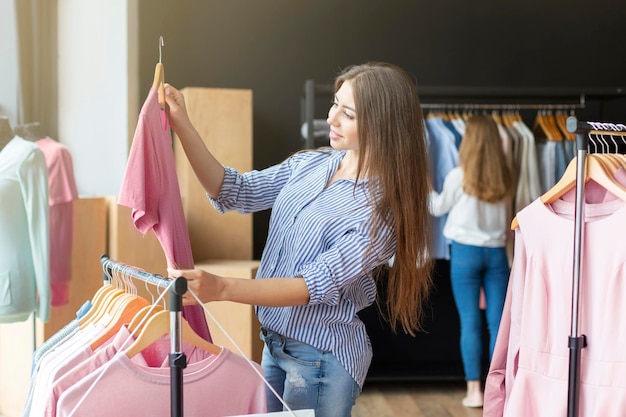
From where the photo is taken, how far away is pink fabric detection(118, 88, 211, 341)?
179cm

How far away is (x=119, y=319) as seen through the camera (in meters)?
1.70

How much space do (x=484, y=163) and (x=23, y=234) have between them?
7.89 feet

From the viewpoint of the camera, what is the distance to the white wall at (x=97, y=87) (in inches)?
118

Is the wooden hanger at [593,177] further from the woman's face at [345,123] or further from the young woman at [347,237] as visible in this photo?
the woman's face at [345,123]

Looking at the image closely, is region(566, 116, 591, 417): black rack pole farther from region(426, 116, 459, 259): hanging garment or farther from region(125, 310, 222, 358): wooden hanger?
region(426, 116, 459, 259): hanging garment

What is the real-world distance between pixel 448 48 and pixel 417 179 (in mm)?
3356

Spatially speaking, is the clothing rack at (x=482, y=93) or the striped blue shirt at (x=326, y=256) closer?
the striped blue shirt at (x=326, y=256)

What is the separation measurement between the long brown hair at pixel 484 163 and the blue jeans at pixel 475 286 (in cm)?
31

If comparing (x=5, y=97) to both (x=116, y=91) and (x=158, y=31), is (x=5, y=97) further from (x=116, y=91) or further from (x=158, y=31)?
(x=158, y=31)

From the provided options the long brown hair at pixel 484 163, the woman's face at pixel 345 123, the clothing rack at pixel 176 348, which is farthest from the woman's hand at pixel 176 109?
the long brown hair at pixel 484 163

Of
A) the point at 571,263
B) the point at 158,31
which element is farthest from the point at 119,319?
the point at 158,31

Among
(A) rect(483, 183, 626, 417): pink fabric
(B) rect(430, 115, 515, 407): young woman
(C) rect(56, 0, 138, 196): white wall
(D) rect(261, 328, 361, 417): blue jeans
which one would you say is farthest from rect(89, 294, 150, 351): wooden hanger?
(B) rect(430, 115, 515, 407): young woman

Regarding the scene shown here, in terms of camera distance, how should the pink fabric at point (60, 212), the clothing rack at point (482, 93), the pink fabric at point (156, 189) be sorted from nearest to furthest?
the pink fabric at point (156, 189)
the pink fabric at point (60, 212)
the clothing rack at point (482, 93)

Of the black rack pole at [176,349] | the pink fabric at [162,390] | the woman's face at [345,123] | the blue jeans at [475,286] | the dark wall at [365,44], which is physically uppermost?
the dark wall at [365,44]
